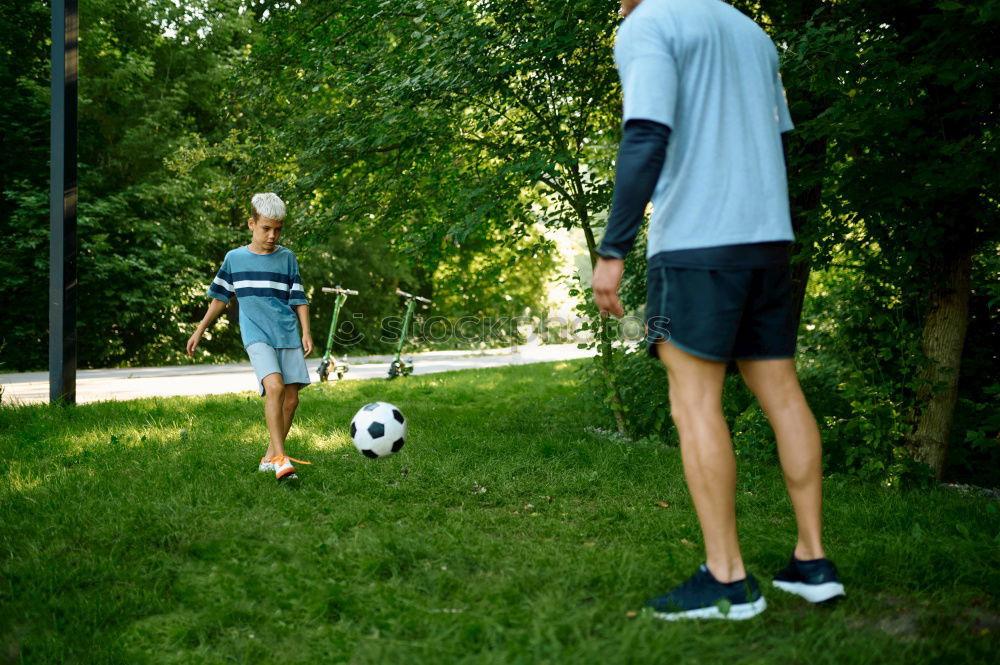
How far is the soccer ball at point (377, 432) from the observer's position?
460cm

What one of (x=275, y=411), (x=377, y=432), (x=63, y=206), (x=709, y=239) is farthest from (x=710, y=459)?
(x=63, y=206)

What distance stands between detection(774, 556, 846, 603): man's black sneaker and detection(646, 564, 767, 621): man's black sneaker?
7.3 inches

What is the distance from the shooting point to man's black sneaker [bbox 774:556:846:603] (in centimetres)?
251

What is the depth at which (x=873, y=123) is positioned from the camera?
164 inches

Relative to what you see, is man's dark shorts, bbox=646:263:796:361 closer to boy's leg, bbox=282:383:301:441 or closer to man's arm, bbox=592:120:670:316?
man's arm, bbox=592:120:670:316

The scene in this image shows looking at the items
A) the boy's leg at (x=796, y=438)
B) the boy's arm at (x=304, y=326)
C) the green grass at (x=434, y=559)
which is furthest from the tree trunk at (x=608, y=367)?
the boy's leg at (x=796, y=438)

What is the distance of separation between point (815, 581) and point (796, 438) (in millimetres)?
480

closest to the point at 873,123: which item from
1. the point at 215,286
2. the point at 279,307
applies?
the point at 279,307

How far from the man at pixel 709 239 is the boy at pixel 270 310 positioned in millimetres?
2885

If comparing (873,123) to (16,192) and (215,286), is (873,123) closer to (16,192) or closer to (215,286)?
(215,286)

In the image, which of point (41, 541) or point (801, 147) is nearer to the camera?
point (41, 541)

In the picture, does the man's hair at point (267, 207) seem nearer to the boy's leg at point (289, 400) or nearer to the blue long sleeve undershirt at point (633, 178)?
the boy's leg at point (289, 400)

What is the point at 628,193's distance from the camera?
237 centimetres

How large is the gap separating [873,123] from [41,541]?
4616 millimetres
